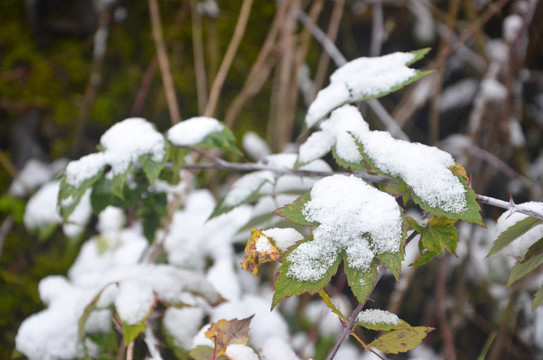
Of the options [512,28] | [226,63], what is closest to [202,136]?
[226,63]

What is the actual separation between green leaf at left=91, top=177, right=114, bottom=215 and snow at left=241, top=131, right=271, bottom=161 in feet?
2.43

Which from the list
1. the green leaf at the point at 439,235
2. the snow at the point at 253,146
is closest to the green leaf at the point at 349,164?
the green leaf at the point at 439,235

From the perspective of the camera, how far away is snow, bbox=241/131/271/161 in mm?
1376

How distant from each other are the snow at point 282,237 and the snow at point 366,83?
21 centimetres

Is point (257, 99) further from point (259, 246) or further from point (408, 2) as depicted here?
point (259, 246)

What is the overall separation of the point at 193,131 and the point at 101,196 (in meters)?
0.18

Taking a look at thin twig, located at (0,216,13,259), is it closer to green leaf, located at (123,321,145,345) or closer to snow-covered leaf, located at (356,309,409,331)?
green leaf, located at (123,321,145,345)

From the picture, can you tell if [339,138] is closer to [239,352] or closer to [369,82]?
[369,82]

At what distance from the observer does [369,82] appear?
61 cm

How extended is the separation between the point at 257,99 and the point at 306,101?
17 cm

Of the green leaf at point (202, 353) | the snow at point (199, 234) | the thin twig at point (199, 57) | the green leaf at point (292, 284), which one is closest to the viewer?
the green leaf at point (292, 284)

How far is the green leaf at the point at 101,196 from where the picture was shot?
0.66 meters

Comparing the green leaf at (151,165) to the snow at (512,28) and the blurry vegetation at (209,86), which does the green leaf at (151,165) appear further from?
the snow at (512,28)

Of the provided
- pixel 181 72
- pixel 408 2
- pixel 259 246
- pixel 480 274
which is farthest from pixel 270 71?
pixel 259 246
